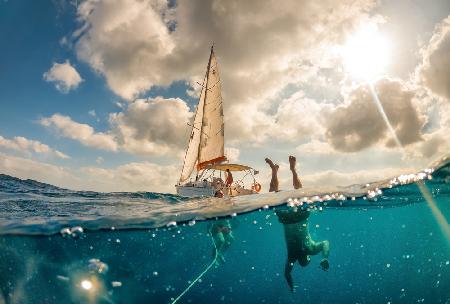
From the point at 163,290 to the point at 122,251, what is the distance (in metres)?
26.3

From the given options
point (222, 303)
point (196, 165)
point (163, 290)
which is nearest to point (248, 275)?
point (222, 303)

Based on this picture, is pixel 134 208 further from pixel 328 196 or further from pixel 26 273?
pixel 26 273

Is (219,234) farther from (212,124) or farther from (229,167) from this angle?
(212,124)

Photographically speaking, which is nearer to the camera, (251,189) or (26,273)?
(26,273)

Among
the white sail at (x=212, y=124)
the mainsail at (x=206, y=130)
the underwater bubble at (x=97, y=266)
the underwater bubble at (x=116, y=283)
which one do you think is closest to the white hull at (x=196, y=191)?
the mainsail at (x=206, y=130)

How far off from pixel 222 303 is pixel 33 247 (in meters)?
38.1

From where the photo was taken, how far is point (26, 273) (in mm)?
20594

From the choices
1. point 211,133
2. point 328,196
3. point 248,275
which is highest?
point 211,133

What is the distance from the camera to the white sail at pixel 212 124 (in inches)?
1580

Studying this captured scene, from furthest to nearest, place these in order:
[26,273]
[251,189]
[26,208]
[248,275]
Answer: [248,275], [251,189], [26,273], [26,208]

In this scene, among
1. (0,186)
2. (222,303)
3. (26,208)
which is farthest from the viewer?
(222,303)

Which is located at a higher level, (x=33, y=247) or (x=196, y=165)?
(x=196, y=165)

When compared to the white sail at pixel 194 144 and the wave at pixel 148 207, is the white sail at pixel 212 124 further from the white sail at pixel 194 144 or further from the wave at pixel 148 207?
the wave at pixel 148 207

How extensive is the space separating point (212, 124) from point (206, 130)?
1136mm
